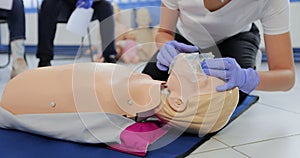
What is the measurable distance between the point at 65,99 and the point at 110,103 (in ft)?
0.36

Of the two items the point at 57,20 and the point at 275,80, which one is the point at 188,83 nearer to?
the point at 275,80

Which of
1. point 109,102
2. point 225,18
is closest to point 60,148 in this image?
point 109,102

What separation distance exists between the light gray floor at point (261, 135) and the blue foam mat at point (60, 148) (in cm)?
3

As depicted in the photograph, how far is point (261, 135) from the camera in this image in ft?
2.96

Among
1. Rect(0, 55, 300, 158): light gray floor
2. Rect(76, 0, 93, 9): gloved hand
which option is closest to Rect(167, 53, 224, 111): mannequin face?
Rect(0, 55, 300, 158): light gray floor

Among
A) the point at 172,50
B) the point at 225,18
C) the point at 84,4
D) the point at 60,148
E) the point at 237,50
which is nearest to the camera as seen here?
the point at 60,148

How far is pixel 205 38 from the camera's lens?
1145mm

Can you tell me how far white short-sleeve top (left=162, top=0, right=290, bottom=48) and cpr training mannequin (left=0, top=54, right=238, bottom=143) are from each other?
0.99 ft

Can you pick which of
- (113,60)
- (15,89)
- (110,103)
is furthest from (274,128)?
(113,60)

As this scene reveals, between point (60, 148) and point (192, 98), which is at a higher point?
point (192, 98)

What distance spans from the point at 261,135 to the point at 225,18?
377 millimetres

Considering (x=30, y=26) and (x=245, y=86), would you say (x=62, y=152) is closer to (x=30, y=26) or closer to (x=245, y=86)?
(x=245, y=86)

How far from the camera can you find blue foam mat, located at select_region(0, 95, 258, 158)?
0.72 meters

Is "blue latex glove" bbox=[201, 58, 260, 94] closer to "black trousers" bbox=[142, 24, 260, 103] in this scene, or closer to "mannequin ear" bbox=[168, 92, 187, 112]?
"mannequin ear" bbox=[168, 92, 187, 112]
